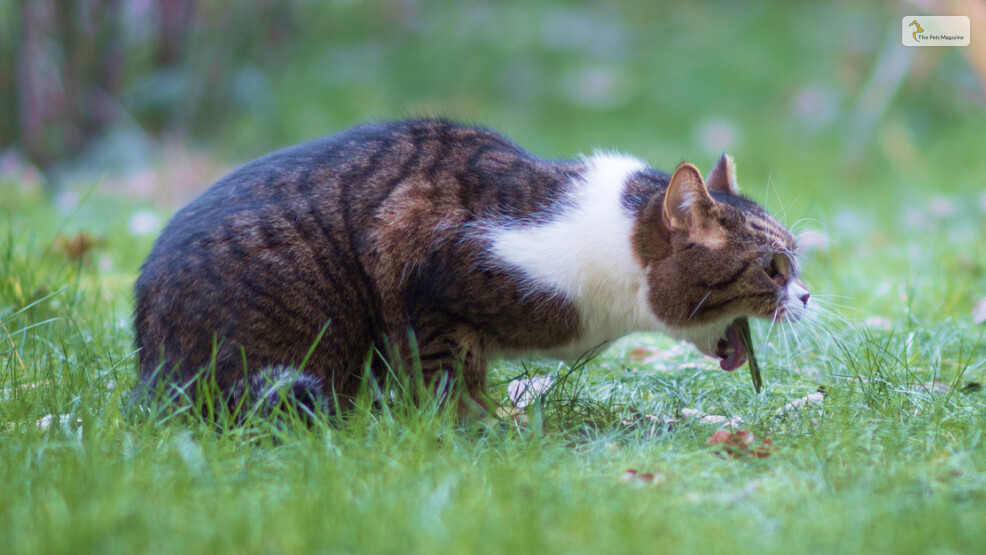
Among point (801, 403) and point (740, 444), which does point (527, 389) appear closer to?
point (740, 444)

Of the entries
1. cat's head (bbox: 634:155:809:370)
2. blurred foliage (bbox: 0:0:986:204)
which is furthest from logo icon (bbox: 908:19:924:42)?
cat's head (bbox: 634:155:809:370)

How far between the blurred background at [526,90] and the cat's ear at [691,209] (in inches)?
91.2

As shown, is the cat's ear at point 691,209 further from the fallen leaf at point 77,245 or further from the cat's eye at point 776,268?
the fallen leaf at point 77,245

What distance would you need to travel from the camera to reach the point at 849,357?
2.54 metres

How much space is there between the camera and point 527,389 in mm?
2436

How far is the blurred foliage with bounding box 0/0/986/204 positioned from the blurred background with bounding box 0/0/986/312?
0.02 meters

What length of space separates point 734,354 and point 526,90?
6008 millimetres

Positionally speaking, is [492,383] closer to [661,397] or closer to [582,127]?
[661,397]

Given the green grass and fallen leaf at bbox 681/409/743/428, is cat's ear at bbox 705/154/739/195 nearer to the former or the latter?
the green grass

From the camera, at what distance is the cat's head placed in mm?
2365

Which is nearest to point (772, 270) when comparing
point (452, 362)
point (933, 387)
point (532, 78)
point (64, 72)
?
point (933, 387)

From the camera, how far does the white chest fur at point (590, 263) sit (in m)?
2.38
